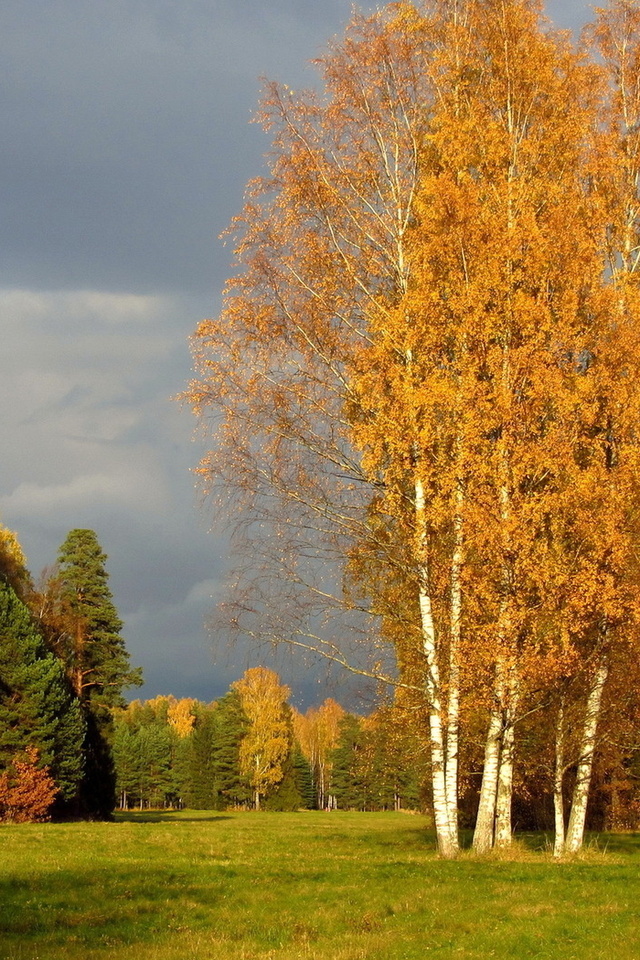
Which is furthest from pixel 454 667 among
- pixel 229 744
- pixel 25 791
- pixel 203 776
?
pixel 203 776

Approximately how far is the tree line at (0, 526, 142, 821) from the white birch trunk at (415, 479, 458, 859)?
25.0 meters

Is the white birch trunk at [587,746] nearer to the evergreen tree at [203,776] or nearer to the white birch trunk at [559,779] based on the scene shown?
the white birch trunk at [559,779]

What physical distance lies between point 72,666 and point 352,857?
3386cm

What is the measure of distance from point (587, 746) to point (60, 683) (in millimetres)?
26855

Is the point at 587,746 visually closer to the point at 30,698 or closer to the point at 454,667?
the point at 454,667

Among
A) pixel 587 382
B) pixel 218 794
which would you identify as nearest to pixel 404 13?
pixel 587 382

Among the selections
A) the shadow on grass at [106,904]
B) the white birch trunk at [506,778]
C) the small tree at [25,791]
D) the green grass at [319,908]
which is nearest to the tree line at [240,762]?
the small tree at [25,791]

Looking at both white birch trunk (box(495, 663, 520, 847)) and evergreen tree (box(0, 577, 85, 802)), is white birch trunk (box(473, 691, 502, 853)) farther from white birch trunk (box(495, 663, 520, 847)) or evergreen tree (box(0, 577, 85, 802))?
evergreen tree (box(0, 577, 85, 802))

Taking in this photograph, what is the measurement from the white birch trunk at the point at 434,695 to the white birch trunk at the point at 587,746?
3351 mm

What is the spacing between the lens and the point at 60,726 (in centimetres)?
4028

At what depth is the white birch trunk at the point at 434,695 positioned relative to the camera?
17.5 m

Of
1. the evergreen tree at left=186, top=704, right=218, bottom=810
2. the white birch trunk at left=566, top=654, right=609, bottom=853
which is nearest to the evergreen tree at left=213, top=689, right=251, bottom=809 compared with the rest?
the evergreen tree at left=186, top=704, right=218, bottom=810

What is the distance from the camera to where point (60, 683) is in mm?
40250

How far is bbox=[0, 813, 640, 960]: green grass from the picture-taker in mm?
9945
